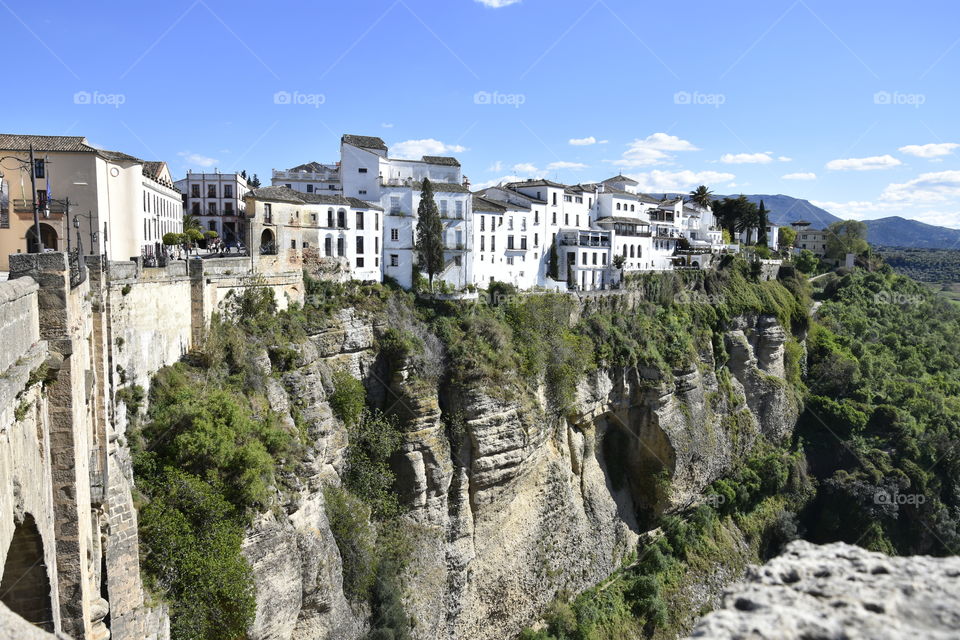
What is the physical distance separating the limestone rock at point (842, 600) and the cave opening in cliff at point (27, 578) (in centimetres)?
789

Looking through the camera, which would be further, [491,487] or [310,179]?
[310,179]

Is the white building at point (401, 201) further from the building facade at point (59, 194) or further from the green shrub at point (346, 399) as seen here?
the building facade at point (59, 194)

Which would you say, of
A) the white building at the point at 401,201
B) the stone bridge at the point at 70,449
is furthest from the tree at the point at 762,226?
the stone bridge at the point at 70,449

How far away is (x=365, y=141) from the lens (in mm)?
34469

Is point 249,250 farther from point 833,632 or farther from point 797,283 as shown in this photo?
point 797,283

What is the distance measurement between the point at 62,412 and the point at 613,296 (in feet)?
106

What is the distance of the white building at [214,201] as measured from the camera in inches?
1654

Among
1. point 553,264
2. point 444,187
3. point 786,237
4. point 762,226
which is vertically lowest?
point 553,264

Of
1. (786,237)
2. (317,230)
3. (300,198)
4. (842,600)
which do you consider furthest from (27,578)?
(786,237)

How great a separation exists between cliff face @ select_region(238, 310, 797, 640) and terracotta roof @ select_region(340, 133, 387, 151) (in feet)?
38.1

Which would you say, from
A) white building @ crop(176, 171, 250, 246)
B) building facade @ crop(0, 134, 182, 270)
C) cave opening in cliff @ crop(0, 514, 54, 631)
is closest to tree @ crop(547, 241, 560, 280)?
white building @ crop(176, 171, 250, 246)

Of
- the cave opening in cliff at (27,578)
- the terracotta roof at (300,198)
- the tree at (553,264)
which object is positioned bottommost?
the cave opening in cliff at (27,578)

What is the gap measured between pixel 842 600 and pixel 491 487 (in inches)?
870

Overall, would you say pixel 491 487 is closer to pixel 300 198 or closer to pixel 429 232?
pixel 429 232
